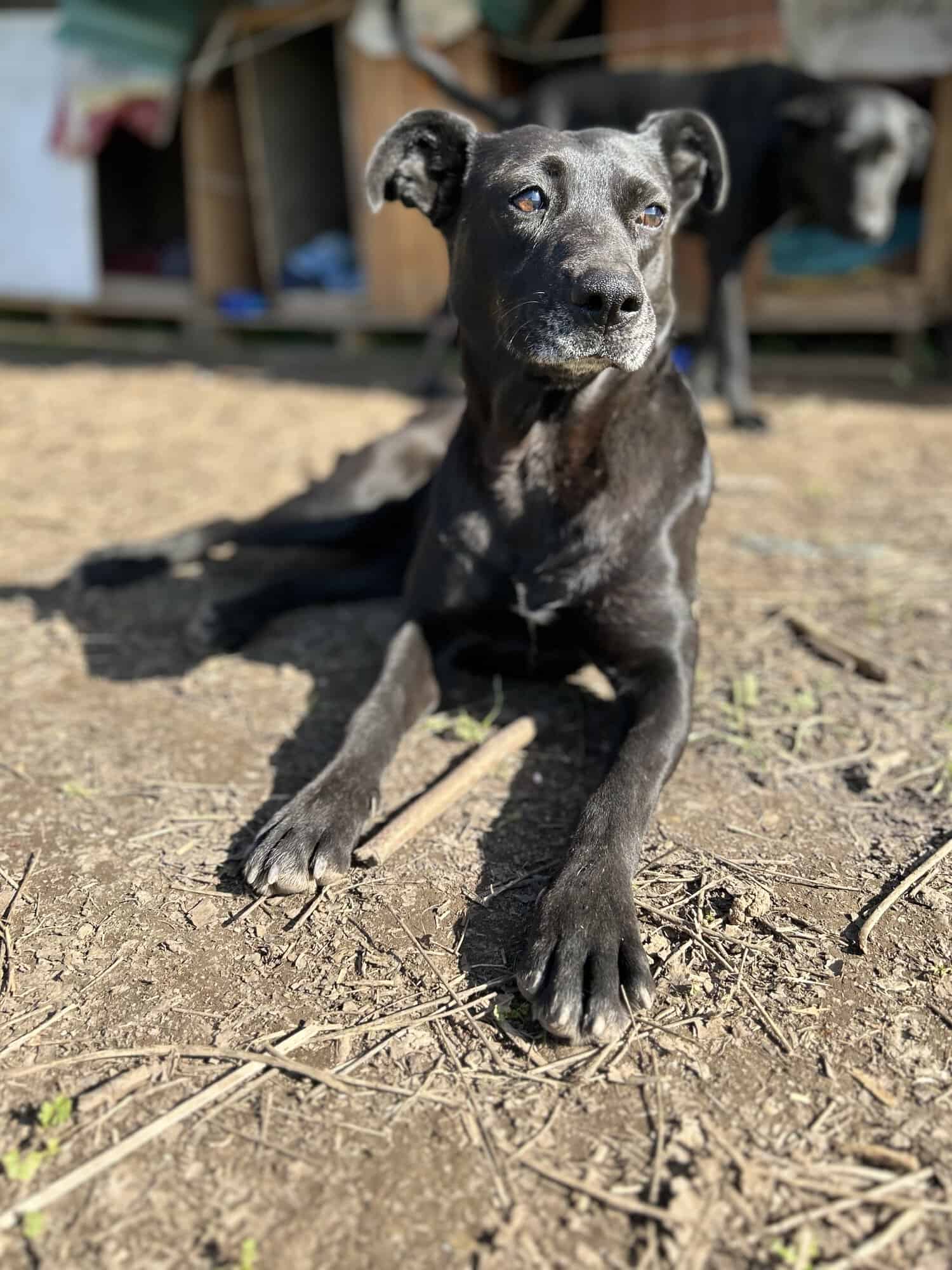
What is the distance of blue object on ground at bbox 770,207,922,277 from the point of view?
726 cm

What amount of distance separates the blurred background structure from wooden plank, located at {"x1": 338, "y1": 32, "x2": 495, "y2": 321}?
1cm

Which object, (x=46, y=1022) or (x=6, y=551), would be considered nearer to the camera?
(x=46, y=1022)

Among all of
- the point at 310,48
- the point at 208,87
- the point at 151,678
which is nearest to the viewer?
the point at 151,678

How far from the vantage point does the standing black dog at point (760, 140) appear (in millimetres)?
5754

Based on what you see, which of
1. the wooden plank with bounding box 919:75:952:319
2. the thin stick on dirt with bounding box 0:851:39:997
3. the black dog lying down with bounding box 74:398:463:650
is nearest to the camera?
the thin stick on dirt with bounding box 0:851:39:997

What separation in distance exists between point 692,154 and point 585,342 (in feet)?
3.53

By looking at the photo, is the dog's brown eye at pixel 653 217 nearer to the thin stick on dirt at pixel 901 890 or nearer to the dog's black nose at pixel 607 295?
the dog's black nose at pixel 607 295

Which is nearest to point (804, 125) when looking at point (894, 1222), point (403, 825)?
point (403, 825)

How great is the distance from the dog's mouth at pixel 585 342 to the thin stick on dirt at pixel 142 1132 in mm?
1418

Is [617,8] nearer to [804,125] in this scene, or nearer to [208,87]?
[804,125]

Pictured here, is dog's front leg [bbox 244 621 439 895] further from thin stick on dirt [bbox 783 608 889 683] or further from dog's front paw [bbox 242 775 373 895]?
thin stick on dirt [bbox 783 608 889 683]

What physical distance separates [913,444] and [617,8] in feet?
12.9

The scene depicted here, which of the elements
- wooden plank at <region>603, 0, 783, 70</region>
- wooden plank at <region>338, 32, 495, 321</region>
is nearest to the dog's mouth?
wooden plank at <region>603, 0, 783, 70</region>

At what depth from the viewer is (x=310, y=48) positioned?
8930 millimetres
